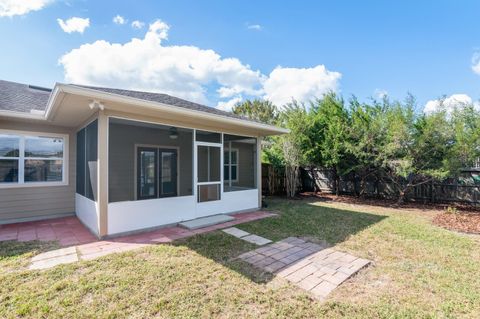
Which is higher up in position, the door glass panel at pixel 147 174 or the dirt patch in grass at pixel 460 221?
the door glass panel at pixel 147 174

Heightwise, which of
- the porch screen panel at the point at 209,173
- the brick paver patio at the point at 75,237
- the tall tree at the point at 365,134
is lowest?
the brick paver patio at the point at 75,237

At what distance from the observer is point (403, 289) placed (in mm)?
2803

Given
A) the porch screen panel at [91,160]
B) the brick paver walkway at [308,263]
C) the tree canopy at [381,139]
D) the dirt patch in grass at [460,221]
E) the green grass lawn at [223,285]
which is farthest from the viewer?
the tree canopy at [381,139]

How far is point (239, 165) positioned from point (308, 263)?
253 inches

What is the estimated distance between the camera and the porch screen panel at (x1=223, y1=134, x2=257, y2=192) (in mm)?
8375

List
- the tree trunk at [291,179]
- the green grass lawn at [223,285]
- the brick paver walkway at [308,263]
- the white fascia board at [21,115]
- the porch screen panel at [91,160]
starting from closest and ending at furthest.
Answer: the green grass lawn at [223,285] < the brick paver walkway at [308,263] < the porch screen panel at [91,160] < the white fascia board at [21,115] < the tree trunk at [291,179]

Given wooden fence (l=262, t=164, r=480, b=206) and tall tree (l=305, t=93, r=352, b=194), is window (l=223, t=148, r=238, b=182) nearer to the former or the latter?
wooden fence (l=262, t=164, r=480, b=206)

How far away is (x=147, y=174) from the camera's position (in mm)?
7828

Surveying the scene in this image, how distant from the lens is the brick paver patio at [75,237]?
11.9 ft

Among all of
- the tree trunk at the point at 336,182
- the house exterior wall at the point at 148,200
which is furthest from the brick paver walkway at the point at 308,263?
the tree trunk at the point at 336,182

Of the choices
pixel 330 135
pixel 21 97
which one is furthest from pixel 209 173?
pixel 21 97

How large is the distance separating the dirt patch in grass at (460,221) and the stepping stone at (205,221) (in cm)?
537

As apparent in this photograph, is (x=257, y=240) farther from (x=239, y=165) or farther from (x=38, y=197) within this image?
(x=38, y=197)

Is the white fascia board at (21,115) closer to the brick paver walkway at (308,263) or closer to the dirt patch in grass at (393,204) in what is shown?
the brick paver walkway at (308,263)
